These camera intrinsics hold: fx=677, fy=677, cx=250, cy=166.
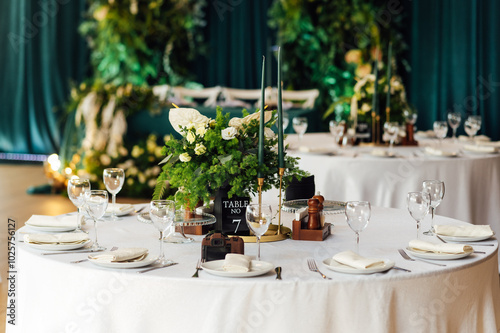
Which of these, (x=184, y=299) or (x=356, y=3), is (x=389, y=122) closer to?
(x=184, y=299)

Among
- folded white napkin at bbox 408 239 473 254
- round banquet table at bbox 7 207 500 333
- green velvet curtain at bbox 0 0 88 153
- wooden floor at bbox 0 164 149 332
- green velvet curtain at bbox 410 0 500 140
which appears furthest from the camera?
green velvet curtain at bbox 0 0 88 153

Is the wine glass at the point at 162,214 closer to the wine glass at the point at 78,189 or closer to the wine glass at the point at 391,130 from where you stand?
the wine glass at the point at 78,189

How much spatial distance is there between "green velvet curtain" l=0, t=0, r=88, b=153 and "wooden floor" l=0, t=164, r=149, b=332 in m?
1.07

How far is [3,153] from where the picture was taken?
392 inches

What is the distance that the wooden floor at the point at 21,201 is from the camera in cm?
568

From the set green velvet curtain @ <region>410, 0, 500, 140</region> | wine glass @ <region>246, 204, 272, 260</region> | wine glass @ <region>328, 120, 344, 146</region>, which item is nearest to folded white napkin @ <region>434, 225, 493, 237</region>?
wine glass @ <region>246, 204, 272, 260</region>

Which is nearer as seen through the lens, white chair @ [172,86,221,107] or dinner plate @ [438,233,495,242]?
dinner plate @ [438,233,495,242]

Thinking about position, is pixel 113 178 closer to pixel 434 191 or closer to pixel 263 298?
pixel 263 298

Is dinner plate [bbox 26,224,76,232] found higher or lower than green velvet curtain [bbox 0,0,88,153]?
lower

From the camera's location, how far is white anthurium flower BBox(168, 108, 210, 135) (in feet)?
7.57

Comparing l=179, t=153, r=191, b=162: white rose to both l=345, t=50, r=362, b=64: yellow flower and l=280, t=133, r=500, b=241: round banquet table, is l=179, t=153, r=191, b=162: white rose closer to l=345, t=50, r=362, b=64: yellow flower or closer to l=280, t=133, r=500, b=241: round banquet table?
l=280, t=133, r=500, b=241: round banquet table

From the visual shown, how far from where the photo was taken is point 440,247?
2.07 m

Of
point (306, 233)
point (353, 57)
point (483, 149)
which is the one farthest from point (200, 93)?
point (306, 233)

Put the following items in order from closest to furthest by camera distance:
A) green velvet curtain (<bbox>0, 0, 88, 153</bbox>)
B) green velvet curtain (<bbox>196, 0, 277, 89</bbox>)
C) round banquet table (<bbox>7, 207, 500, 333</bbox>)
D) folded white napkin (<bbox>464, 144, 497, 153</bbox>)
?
round banquet table (<bbox>7, 207, 500, 333</bbox>)
folded white napkin (<bbox>464, 144, 497, 153</bbox>)
green velvet curtain (<bbox>196, 0, 277, 89</bbox>)
green velvet curtain (<bbox>0, 0, 88, 153</bbox>)
